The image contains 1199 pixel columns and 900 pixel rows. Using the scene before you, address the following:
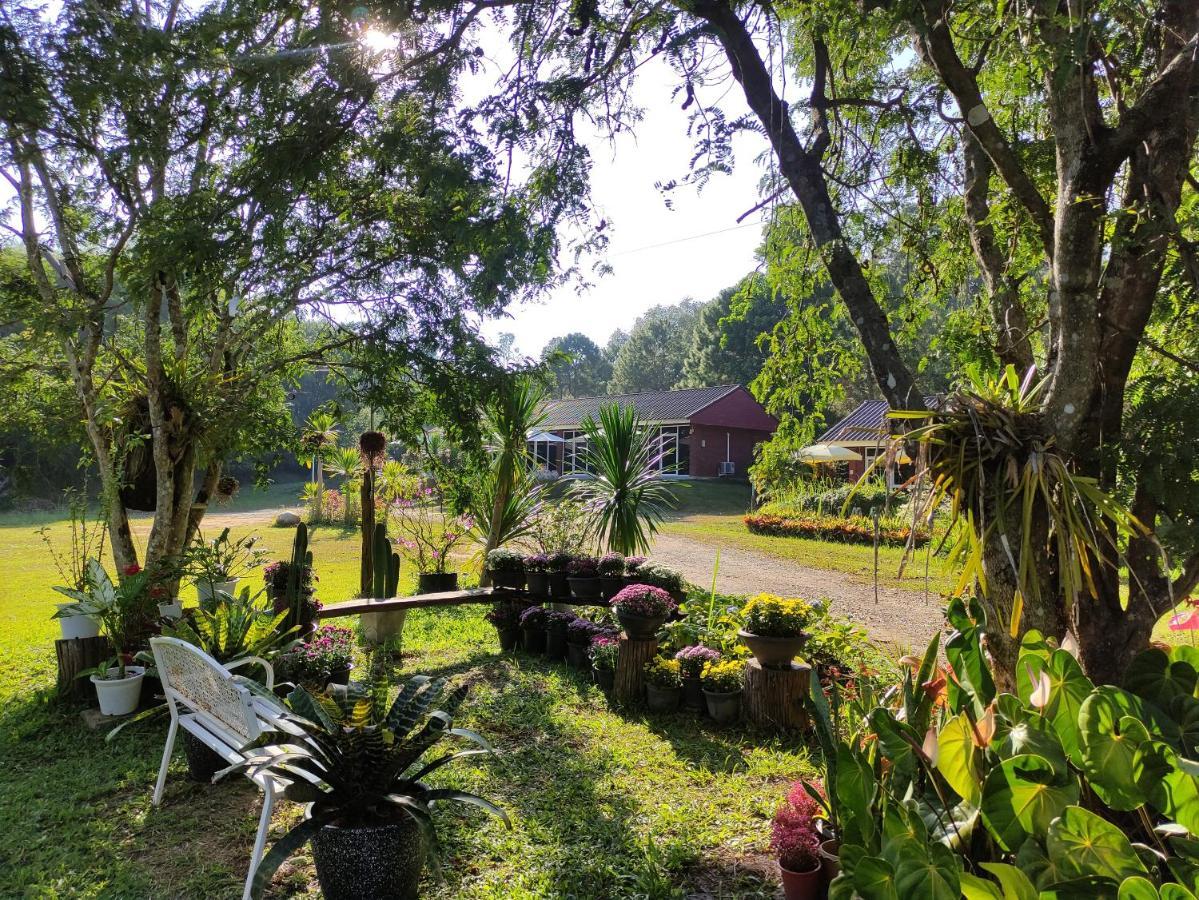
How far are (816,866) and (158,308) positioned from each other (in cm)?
497

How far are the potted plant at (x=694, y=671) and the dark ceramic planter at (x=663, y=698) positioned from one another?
0.25 feet

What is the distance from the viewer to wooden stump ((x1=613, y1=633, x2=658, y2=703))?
4930mm

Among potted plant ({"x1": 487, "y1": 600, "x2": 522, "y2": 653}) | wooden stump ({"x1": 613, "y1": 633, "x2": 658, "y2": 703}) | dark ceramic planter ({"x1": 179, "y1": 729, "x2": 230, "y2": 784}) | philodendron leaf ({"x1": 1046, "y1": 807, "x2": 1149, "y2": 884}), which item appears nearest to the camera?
philodendron leaf ({"x1": 1046, "y1": 807, "x2": 1149, "y2": 884})

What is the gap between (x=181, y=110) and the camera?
3172 mm

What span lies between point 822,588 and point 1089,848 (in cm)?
831

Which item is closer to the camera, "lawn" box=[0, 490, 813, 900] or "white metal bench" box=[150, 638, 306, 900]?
"white metal bench" box=[150, 638, 306, 900]

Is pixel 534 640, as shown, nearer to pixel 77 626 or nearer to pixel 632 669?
pixel 632 669

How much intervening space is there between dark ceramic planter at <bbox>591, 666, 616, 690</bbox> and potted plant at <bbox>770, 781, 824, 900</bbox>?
2.63 meters

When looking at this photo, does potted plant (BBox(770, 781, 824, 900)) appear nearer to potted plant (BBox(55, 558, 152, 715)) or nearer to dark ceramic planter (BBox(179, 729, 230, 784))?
dark ceramic planter (BBox(179, 729, 230, 784))

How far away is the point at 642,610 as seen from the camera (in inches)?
189

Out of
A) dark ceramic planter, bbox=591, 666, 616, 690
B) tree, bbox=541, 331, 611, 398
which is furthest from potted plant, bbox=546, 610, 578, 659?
tree, bbox=541, 331, 611, 398

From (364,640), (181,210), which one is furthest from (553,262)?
(364,640)

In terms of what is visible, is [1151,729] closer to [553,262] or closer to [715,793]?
[715,793]

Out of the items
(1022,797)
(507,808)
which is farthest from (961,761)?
(507,808)
